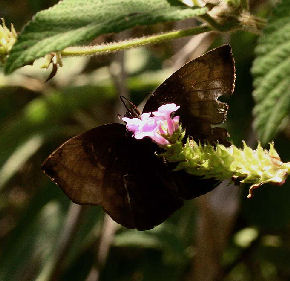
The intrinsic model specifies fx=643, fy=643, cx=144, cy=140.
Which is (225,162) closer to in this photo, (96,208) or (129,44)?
(129,44)

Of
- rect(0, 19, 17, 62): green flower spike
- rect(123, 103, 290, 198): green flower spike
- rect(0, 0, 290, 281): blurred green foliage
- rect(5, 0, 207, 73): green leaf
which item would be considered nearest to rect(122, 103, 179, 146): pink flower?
rect(123, 103, 290, 198): green flower spike

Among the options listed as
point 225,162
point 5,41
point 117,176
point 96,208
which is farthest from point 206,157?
point 96,208

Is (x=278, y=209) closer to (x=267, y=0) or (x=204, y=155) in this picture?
(x=267, y=0)

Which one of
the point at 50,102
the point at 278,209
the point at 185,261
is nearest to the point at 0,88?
the point at 50,102

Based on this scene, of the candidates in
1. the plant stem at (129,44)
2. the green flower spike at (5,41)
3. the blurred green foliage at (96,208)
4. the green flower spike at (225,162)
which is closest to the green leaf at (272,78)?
the green flower spike at (225,162)

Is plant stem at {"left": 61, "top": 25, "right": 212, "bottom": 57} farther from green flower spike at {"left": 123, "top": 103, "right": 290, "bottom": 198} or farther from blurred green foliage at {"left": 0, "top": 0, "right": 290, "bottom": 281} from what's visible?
blurred green foliage at {"left": 0, "top": 0, "right": 290, "bottom": 281}

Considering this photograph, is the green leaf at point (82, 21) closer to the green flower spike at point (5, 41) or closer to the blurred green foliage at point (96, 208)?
the green flower spike at point (5, 41)
